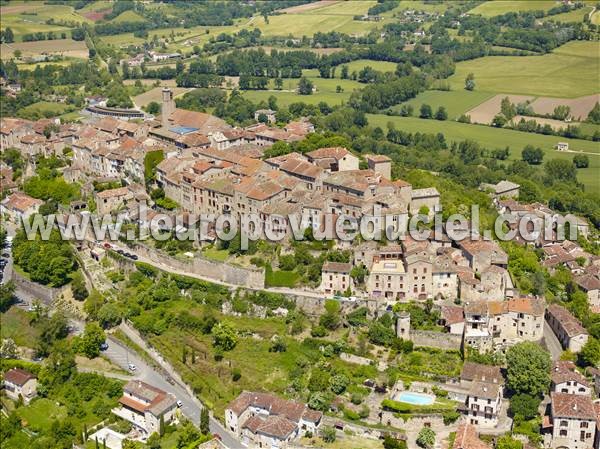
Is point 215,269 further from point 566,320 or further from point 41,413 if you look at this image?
point 566,320

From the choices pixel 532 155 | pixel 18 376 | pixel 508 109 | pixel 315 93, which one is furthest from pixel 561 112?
pixel 18 376

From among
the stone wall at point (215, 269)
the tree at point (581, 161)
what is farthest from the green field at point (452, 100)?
the stone wall at point (215, 269)

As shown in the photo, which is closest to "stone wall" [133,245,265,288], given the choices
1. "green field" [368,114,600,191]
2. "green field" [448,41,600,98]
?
"green field" [368,114,600,191]

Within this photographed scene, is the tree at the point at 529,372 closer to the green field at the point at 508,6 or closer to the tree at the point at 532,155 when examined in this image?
the tree at the point at 532,155

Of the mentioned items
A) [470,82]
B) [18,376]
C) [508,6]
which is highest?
[508,6]

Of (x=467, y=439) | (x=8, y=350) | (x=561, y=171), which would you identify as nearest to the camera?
(x=467, y=439)

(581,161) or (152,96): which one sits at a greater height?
(152,96)
